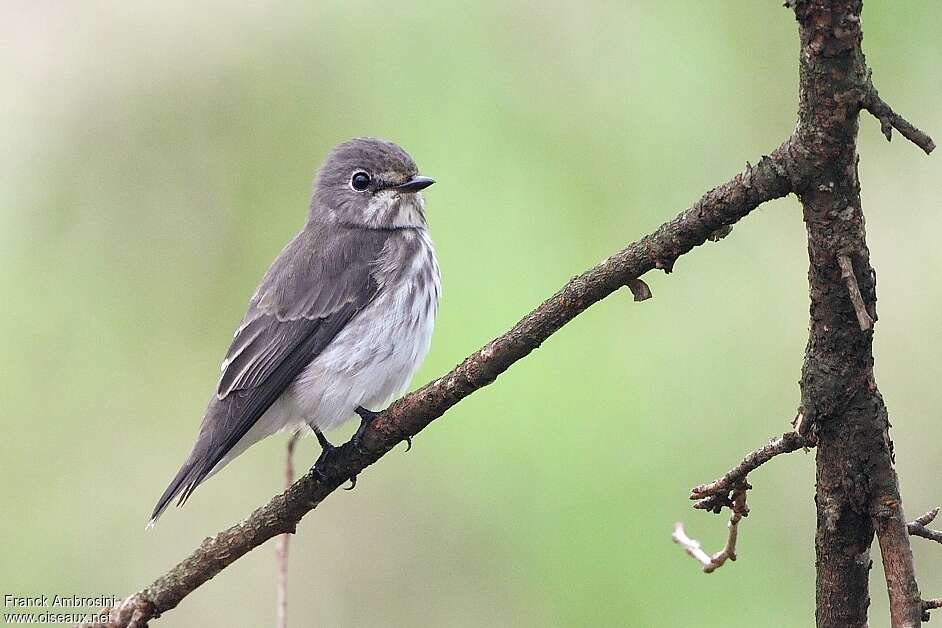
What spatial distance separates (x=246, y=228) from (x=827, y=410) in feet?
10.8

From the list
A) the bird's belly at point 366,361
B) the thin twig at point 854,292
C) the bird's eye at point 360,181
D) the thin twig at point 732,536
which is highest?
the bird's eye at point 360,181

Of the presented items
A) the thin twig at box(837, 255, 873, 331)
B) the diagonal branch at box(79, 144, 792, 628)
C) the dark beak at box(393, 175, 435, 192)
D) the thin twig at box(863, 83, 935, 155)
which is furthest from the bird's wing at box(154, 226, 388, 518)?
the thin twig at box(863, 83, 935, 155)

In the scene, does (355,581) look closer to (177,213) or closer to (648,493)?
(648,493)

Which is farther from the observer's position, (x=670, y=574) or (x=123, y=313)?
(x=123, y=313)

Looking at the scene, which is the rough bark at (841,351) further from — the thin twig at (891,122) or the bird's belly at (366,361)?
the bird's belly at (366,361)

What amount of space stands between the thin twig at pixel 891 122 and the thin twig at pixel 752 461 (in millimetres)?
510

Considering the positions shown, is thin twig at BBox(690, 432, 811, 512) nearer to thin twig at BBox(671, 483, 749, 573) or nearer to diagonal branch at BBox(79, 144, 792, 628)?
thin twig at BBox(671, 483, 749, 573)

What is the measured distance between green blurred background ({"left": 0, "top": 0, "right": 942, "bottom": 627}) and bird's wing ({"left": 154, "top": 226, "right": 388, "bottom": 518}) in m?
0.40

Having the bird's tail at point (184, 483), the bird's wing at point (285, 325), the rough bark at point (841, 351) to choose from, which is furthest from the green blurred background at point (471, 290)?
the rough bark at point (841, 351)

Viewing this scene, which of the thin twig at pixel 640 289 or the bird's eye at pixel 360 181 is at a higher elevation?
the bird's eye at pixel 360 181

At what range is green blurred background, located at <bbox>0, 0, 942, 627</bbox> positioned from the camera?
3811 millimetres

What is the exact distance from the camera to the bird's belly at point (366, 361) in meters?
3.70

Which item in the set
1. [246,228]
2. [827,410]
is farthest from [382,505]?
[827,410]

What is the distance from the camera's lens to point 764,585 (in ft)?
11.9
